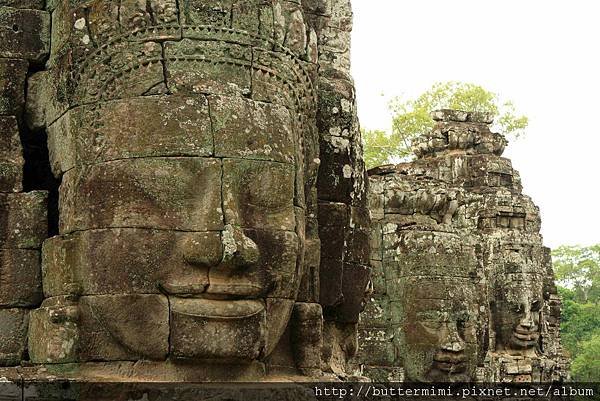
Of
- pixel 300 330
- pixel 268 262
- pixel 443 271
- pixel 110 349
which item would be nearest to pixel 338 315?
pixel 300 330

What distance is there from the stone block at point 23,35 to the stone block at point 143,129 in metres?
0.83

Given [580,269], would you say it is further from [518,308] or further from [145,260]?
[145,260]

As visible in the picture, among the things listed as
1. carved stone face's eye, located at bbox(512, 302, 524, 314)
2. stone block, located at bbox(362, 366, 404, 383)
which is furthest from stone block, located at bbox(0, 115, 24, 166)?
carved stone face's eye, located at bbox(512, 302, 524, 314)

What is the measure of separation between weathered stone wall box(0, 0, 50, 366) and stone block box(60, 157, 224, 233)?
666 millimetres

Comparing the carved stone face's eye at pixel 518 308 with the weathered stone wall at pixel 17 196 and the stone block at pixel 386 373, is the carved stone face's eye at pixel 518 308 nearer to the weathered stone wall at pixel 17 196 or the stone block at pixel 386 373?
the stone block at pixel 386 373

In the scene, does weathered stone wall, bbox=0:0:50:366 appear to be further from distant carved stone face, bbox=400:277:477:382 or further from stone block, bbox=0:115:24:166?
distant carved stone face, bbox=400:277:477:382

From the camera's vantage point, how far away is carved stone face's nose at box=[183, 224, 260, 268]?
639 cm

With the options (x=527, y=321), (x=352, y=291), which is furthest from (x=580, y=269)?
(x=352, y=291)

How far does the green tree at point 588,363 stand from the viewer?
139 ft

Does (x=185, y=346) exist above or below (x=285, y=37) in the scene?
below

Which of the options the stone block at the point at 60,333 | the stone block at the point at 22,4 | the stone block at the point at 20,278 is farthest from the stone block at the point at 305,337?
the stone block at the point at 22,4

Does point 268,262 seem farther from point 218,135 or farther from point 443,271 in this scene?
point 443,271

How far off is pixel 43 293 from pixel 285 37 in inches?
82.8

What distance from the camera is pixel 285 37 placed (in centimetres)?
715
